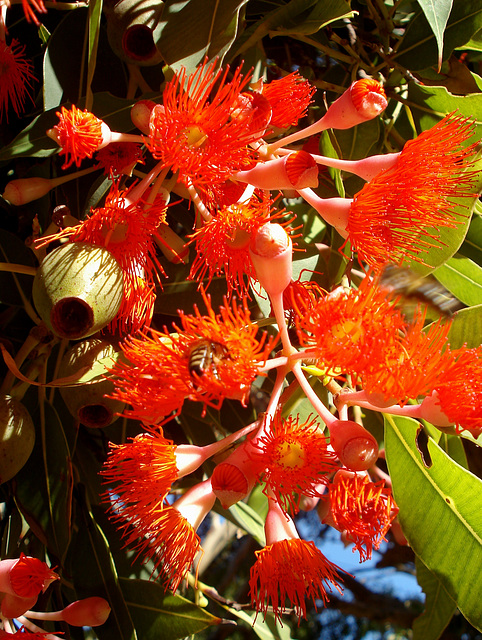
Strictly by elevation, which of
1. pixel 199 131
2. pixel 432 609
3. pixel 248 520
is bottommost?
pixel 248 520

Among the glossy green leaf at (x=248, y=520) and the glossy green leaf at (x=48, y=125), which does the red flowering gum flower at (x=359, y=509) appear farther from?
the glossy green leaf at (x=48, y=125)

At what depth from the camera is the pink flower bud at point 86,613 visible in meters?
1.20

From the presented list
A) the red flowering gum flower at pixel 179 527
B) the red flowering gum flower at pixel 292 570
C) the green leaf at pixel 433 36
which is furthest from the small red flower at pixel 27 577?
the green leaf at pixel 433 36

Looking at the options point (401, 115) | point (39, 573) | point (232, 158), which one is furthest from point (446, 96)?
point (39, 573)

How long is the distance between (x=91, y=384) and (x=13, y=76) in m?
0.71

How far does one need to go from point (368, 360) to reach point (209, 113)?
47 centimetres

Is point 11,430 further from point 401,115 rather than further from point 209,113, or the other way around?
point 401,115

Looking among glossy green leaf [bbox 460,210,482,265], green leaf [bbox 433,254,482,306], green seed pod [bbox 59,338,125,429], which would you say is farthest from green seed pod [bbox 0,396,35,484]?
glossy green leaf [bbox 460,210,482,265]

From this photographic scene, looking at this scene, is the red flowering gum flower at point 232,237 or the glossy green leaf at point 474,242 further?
the glossy green leaf at point 474,242

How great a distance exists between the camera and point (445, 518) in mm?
1114

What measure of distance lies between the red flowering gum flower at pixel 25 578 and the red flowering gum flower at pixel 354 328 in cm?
65

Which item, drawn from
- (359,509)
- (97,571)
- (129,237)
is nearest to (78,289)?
(129,237)

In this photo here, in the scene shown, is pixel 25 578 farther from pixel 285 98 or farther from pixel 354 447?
pixel 285 98

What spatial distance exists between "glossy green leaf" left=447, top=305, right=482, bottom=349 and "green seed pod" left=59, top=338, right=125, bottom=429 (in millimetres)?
636
